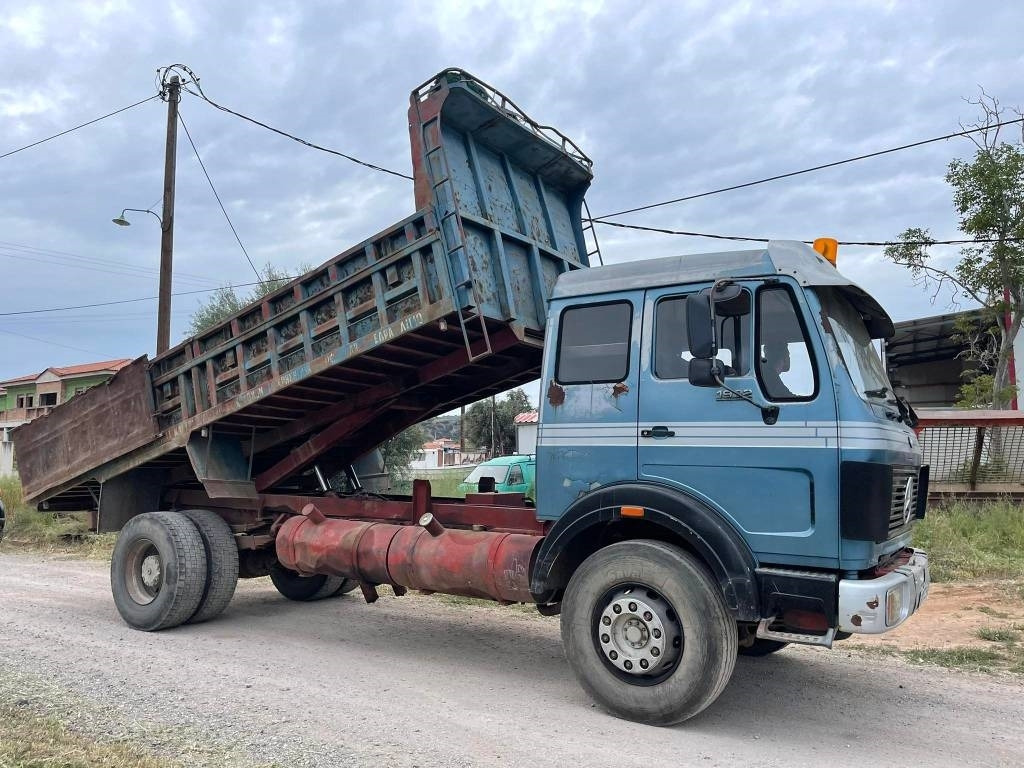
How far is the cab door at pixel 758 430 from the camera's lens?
14.5ft

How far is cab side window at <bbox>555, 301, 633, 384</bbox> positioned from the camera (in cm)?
518

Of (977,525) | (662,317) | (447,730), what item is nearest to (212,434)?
(447,730)

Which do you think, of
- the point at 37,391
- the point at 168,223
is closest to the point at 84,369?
the point at 37,391

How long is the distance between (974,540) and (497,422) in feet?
133

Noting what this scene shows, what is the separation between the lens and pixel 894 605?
4.34 meters

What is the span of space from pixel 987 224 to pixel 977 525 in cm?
578

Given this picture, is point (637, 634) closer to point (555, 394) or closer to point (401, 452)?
point (555, 394)

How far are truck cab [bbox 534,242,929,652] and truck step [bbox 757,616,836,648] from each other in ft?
0.03

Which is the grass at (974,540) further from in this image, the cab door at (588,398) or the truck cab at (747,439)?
the cab door at (588,398)

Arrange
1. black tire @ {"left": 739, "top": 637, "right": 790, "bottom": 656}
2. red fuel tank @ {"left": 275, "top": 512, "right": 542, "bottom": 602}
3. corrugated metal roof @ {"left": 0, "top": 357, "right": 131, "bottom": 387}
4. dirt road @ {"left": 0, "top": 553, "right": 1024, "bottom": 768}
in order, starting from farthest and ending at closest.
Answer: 1. corrugated metal roof @ {"left": 0, "top": 357, "right": 131, "bottom": 387}
2. black tire @ {"left": 739, "top": 637, "right": 790, "bottom": 656}
3. red fuel tank @ {"left": 275, "top": 512, "right": 542, "bottom": 602}
4. dirt road @ {"left": 0, "top": 553, "right": 1024, "bottom": 768}

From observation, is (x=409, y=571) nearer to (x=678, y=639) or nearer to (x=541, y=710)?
(x=541, y=710)

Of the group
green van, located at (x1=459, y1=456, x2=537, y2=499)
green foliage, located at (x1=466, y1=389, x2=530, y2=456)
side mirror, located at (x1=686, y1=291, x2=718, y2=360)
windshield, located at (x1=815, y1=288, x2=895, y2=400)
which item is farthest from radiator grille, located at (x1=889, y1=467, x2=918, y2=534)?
green foliage, located at (x1=466, y1=389, x2=530, y2=456)

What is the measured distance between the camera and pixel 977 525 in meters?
10.6

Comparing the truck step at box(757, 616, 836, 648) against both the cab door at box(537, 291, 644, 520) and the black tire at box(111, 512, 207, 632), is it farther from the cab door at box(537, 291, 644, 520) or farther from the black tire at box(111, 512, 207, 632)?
the black tire at box(111, 512, 207, 632)
